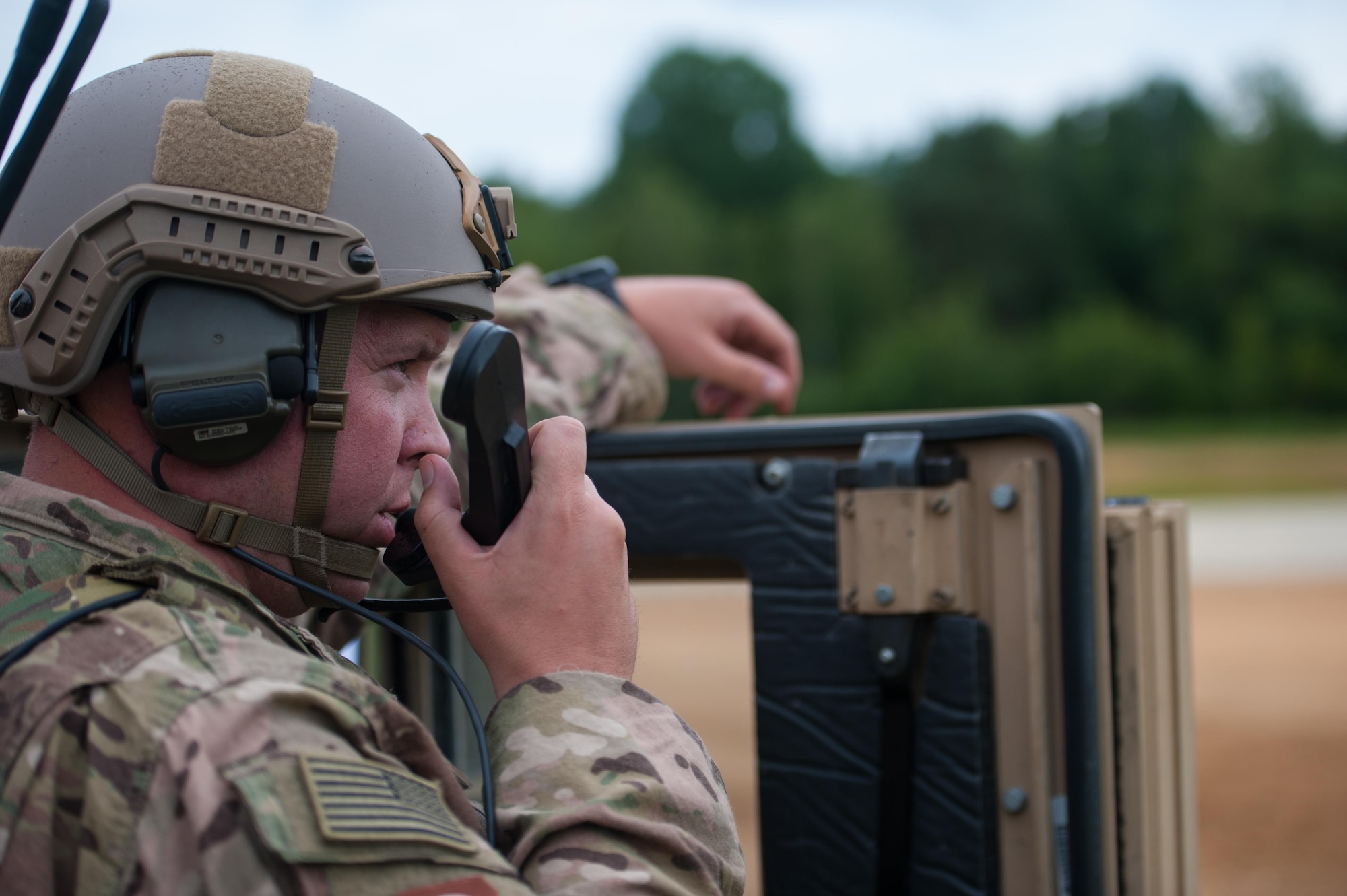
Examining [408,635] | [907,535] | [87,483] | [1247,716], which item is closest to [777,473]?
[907,535]

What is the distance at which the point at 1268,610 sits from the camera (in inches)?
417

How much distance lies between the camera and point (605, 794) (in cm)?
124

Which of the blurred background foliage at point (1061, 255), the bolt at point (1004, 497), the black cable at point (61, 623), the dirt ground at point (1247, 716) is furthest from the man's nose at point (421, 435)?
the blurred background foliage at point (1061, 255)

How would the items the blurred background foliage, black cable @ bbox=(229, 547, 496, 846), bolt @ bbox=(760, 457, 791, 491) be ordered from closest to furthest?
black cable @ bbox=(229, 547, 496, 846), bolt @ bbox=(760, 457, 791, 491), the blurred background foliage

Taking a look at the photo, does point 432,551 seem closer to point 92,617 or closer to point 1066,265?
point 92,617

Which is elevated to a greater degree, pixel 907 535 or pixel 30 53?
pixel 30 53

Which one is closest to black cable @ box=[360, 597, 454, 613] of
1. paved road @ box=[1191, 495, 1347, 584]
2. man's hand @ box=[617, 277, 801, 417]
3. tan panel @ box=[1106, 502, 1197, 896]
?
tan panel @ box=[1106, 502, 1197, 896]

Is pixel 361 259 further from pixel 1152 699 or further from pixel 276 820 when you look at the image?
pixel 1152 699

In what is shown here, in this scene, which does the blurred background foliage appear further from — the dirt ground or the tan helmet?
the tan helmet

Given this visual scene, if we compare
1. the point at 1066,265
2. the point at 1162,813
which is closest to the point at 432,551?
the point at 1162,813

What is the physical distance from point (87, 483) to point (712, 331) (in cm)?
184

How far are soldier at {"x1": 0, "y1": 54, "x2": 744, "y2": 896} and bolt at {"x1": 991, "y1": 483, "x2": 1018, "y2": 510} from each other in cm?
84

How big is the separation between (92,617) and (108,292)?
0.35 meters

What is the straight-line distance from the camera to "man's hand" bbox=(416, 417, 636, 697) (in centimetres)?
135
